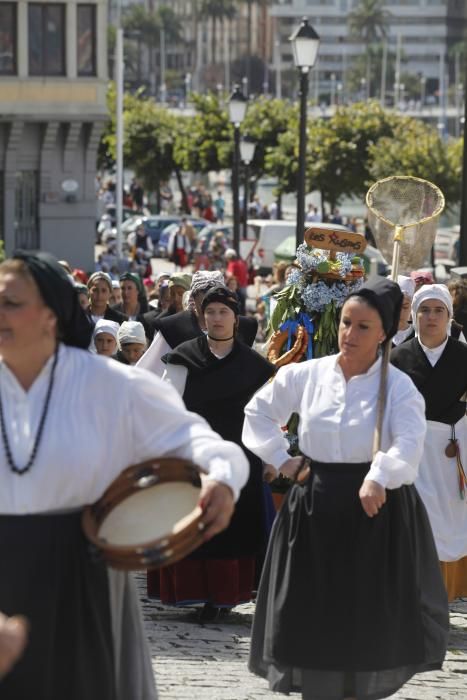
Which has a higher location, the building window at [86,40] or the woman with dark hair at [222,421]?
the building window at [86,40]

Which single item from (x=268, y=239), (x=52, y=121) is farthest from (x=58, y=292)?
(x=52, y=121)

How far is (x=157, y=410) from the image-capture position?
4.75 metres

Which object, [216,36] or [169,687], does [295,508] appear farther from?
[216,36]

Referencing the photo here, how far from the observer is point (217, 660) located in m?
8.07

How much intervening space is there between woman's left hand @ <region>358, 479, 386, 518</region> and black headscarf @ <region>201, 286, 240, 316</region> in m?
2.91

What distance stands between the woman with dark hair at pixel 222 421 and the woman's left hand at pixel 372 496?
2872 millimetres

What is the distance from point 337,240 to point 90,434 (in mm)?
5291

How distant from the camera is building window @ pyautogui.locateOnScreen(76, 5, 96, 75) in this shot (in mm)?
43125

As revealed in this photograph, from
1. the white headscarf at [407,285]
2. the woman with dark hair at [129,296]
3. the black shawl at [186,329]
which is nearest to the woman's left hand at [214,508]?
the black shawl at [186,329]

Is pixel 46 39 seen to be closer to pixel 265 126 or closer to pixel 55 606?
pixel 265 126

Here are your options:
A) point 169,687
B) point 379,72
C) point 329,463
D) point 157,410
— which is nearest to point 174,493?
point 157,410

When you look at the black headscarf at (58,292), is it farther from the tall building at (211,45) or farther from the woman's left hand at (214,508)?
the tall building at (211,45)

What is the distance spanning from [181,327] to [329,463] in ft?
12.2

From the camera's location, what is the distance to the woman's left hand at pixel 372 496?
6.10 meters
